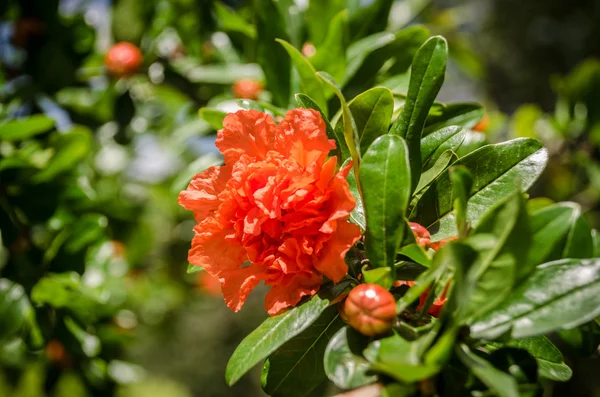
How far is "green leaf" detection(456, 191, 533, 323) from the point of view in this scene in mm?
525

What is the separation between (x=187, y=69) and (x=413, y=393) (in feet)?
4.35

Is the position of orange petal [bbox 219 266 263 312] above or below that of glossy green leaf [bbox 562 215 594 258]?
below

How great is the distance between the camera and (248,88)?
135 centimetres

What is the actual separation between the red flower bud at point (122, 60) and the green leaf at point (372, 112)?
1.10m

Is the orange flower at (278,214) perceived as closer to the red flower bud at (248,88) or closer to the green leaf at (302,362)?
the green leaf at (302,362)

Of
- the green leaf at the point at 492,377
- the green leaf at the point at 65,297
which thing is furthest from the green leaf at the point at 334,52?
the green leaf at the point at 65,297

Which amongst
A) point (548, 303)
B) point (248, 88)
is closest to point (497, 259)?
point (548, 303)

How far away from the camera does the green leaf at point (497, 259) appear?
1.72 ft

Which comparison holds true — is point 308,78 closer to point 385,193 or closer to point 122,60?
point 385,193

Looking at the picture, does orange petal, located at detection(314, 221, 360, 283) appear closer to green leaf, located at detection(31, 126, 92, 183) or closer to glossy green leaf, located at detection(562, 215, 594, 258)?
glossy green leaf, located at detection(562, 215, 594, 258)

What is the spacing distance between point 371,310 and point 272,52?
2.28 feet

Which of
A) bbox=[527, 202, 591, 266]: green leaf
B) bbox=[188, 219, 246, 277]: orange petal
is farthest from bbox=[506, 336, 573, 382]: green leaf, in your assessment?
bbox=[188, 219, 246, 277]: orange petal

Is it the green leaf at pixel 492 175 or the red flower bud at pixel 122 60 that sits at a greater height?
the green leaf at pixel 492 175

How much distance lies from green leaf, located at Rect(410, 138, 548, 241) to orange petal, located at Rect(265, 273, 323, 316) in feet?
0.59
